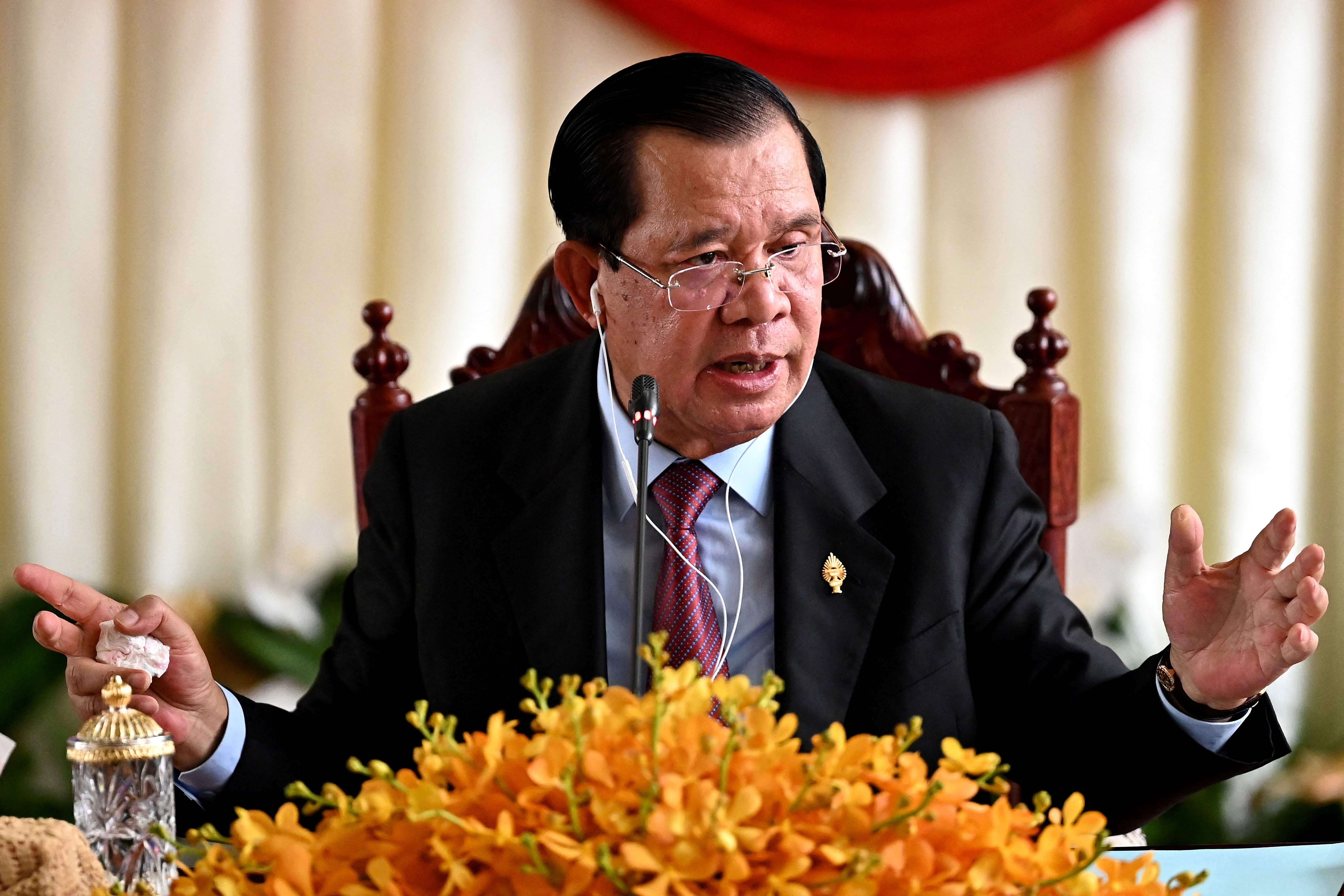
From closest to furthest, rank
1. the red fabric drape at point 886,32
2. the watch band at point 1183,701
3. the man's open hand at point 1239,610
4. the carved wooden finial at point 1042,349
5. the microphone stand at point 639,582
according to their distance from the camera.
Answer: the microphone stand at point 639,582 → the man's open hand at point 1239,610 → the watch band at point 1183,701 → the carved wooden finial at point 1042,349 → the red fabric drape at point 886,32

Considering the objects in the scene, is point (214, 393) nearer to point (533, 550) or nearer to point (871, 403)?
point (533, 550)

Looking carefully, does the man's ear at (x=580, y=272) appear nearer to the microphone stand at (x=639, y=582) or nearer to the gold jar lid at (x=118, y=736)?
the microphone stand at (x=639, y=582)

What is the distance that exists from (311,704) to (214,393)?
104 cm

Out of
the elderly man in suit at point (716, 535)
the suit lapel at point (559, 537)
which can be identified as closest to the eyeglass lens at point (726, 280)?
the elderly man in suit at point (716, 535)

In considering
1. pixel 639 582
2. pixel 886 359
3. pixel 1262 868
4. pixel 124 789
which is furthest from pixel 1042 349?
pixel 124 789

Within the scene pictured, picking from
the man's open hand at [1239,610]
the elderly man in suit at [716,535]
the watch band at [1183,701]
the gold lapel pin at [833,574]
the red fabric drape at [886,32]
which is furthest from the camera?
the red fabric drape at [886,32]

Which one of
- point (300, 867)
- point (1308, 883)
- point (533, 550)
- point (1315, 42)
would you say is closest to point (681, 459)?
point (533, 550)

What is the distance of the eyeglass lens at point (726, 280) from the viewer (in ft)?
4.84

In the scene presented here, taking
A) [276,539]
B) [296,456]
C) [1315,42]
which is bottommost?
[276,539]

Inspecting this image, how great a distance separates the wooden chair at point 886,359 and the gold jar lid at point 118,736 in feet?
3.12

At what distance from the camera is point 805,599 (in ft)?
Answer: 5.07

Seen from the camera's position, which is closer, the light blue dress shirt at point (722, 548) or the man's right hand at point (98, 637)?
the man's right hand at point (98, 637)

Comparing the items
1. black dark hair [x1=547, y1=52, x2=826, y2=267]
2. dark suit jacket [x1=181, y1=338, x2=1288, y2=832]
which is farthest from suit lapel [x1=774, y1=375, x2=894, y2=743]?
black dark hair [x1=547, y1=52, x2=826, y2=267]

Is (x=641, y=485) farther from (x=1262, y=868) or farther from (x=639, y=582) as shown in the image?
(x=1262, y=868)
